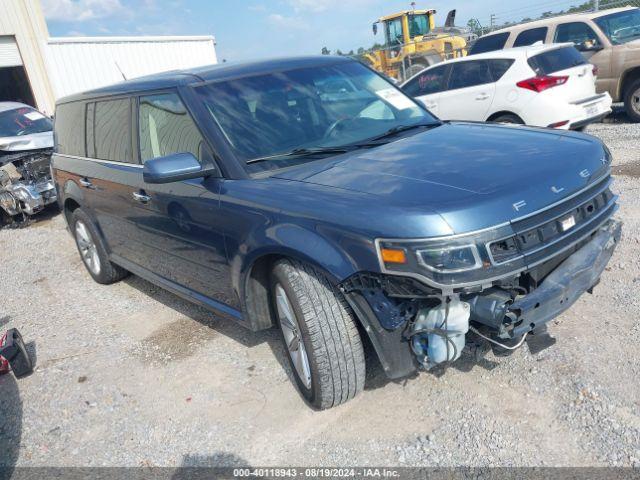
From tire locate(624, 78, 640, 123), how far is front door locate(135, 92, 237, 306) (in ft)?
27.8

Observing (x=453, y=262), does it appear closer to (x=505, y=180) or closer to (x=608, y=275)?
(x=505, y=180)

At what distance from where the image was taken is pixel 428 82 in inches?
367

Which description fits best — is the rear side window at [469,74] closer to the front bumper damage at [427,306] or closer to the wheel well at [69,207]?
the wheel well at [69,207]

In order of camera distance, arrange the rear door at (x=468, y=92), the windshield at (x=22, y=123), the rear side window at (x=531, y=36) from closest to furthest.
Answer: the rear door at (x=468, y=92) < the windshield at (x=22, y=123) < the rear side window at (x=531, y=36)

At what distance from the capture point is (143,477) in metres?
2.89

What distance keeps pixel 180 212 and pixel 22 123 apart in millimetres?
8239

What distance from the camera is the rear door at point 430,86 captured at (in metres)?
9.06

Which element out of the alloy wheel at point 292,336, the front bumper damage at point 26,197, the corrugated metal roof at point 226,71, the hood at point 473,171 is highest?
the corrugated metal roof at point 226,71

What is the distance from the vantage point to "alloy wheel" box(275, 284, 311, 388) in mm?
3008

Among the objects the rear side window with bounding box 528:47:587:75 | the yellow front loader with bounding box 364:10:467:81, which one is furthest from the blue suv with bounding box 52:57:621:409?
the yellow front loader with bounding box 364:10:467:81

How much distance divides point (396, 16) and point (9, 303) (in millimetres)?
17372

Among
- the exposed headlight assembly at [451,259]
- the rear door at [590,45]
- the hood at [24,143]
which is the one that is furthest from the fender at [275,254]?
the rear door at [590,45]

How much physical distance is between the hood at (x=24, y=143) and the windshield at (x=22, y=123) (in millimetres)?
313

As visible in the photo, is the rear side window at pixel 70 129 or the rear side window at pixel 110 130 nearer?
the rear side window at pixel 110 130
